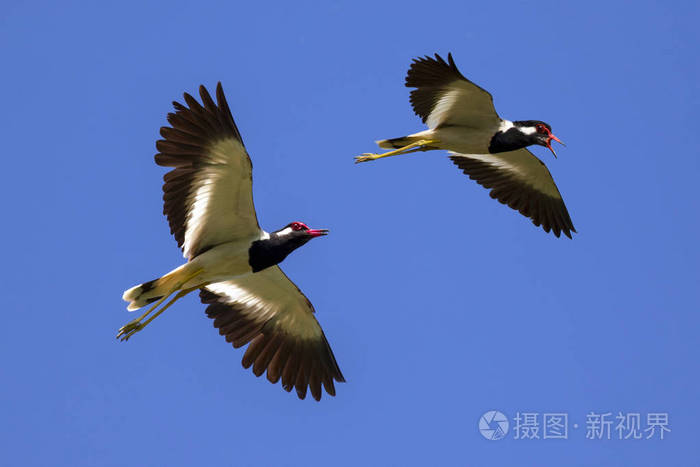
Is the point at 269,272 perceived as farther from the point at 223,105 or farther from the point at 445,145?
the point at 445,145

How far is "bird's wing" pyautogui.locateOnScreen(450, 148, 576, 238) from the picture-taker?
14938 mm

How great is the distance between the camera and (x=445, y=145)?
14.0 metres

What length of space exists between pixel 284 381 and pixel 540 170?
5.81 meters

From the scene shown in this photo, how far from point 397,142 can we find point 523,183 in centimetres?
237

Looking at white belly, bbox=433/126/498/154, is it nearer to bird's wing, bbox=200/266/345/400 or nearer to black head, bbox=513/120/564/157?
black head, bbox=513/120/564/157

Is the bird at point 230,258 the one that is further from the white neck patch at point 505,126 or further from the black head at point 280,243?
the white neck patch at point 505,126

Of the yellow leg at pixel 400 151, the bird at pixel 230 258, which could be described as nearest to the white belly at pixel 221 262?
the bird at pixel 230 258

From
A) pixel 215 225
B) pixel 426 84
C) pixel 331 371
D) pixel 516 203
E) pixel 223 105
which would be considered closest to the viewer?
pixel 223 105

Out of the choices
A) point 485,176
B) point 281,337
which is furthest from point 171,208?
point 485,176

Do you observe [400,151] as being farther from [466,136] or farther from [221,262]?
[221,262]

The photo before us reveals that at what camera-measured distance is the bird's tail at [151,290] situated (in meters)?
10.8

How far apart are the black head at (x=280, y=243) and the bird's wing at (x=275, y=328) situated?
550 mm

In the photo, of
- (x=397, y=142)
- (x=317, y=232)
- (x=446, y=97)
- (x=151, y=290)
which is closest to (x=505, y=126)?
(x=446, y=97)

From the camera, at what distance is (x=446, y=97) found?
13.6 m
